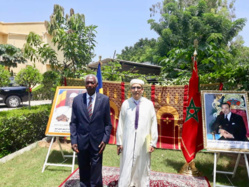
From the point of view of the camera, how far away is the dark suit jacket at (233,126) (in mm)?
3783

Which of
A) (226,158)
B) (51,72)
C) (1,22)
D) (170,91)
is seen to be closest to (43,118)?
(51,72)

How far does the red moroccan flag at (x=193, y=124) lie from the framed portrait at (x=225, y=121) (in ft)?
0.76

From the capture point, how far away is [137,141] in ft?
10.8

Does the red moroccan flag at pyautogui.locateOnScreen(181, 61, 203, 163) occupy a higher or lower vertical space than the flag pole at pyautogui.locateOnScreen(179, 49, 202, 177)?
higher

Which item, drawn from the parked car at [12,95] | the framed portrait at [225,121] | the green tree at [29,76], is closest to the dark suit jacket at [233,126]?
the framed portrait at [225,121]

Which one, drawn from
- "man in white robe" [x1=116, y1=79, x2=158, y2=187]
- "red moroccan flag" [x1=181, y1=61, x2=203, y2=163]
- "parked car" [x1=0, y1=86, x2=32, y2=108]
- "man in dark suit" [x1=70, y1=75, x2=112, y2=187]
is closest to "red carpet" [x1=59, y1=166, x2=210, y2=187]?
"red moroccan flag" [x1=181, y1=61, x2=203, y2=163]

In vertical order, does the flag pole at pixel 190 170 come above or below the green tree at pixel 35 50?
below

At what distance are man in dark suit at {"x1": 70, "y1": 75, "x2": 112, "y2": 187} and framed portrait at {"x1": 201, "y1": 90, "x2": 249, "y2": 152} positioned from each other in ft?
6.14

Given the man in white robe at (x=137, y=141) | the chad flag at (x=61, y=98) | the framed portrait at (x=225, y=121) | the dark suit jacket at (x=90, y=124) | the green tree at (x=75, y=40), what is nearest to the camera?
the dark suit jacket at (x=90, y=124)

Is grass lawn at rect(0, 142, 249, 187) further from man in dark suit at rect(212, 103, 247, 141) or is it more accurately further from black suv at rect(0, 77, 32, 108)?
black suv at rect(0, 77, 32, 108)

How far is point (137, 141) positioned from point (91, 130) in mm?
713

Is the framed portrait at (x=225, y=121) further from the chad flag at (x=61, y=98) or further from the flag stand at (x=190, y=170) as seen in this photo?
the chad flag at (x=61, y=98)

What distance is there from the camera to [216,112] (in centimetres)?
405

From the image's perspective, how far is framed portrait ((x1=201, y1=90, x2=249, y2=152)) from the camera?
3739 millimetres
